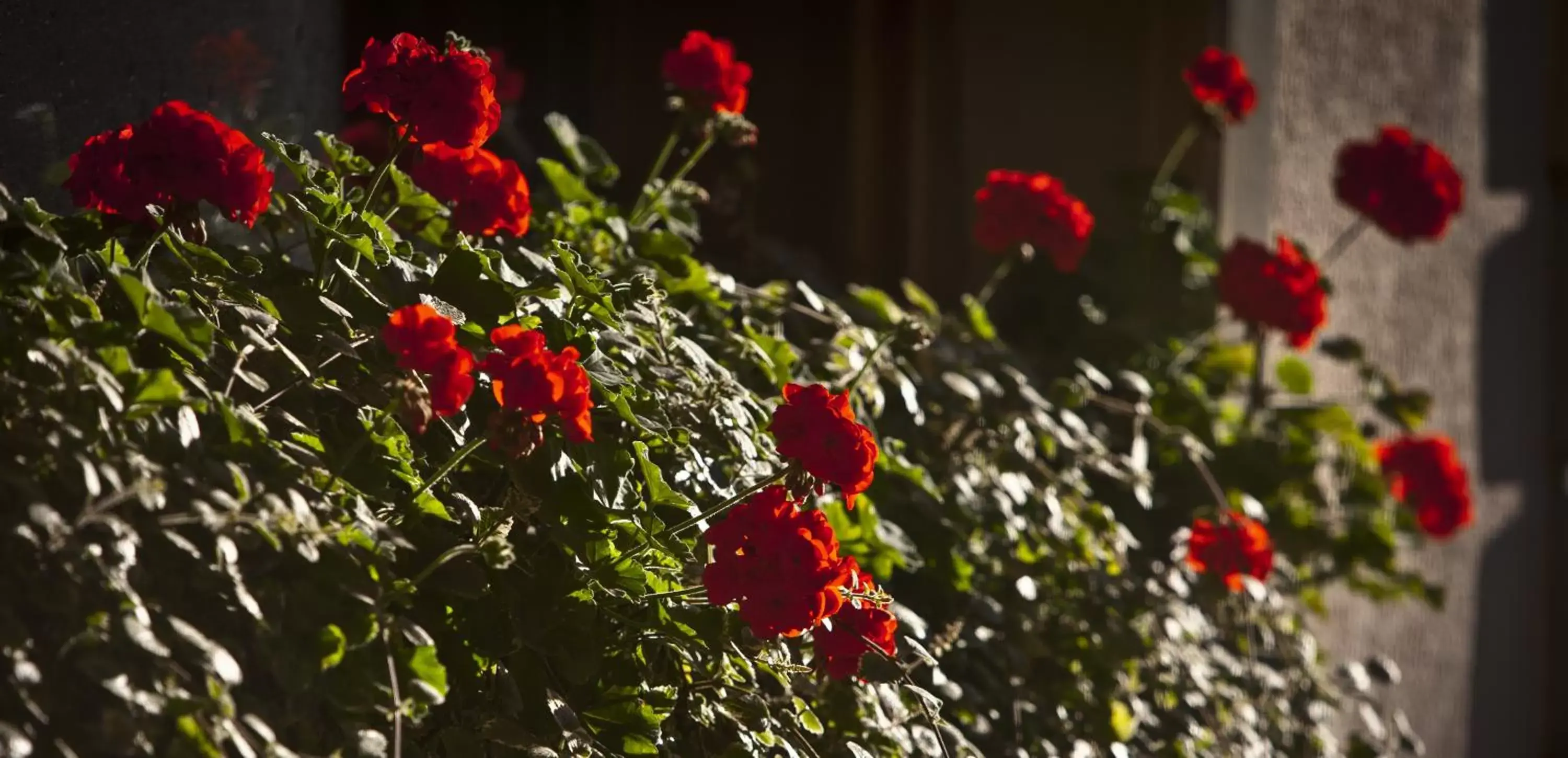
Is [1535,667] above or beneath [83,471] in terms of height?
beneath

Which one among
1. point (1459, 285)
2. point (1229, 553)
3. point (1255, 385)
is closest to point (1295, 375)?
point (1255, 385)

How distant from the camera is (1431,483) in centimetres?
293

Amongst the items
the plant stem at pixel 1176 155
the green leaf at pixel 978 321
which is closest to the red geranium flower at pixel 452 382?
the green leaf at pixel 978 321

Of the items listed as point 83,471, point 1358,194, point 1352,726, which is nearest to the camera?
point 83,471

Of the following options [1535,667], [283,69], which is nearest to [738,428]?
[283,69]

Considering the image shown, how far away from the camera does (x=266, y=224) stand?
1582 millimetres

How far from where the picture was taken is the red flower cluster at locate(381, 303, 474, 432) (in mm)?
1188

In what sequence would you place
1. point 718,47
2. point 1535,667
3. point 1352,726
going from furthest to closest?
point 1535,667 → point 1352,726 → point 718,47

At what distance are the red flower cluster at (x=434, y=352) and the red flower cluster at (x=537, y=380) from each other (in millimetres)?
34

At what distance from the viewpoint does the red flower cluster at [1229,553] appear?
223 cm

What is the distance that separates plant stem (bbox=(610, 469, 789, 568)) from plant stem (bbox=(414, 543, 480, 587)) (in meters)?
0.15

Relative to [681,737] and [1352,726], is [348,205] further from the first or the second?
[1352,726]

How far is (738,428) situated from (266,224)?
52cm

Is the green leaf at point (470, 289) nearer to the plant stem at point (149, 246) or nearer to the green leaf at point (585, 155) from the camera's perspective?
the plant stem at point (149, 246)
